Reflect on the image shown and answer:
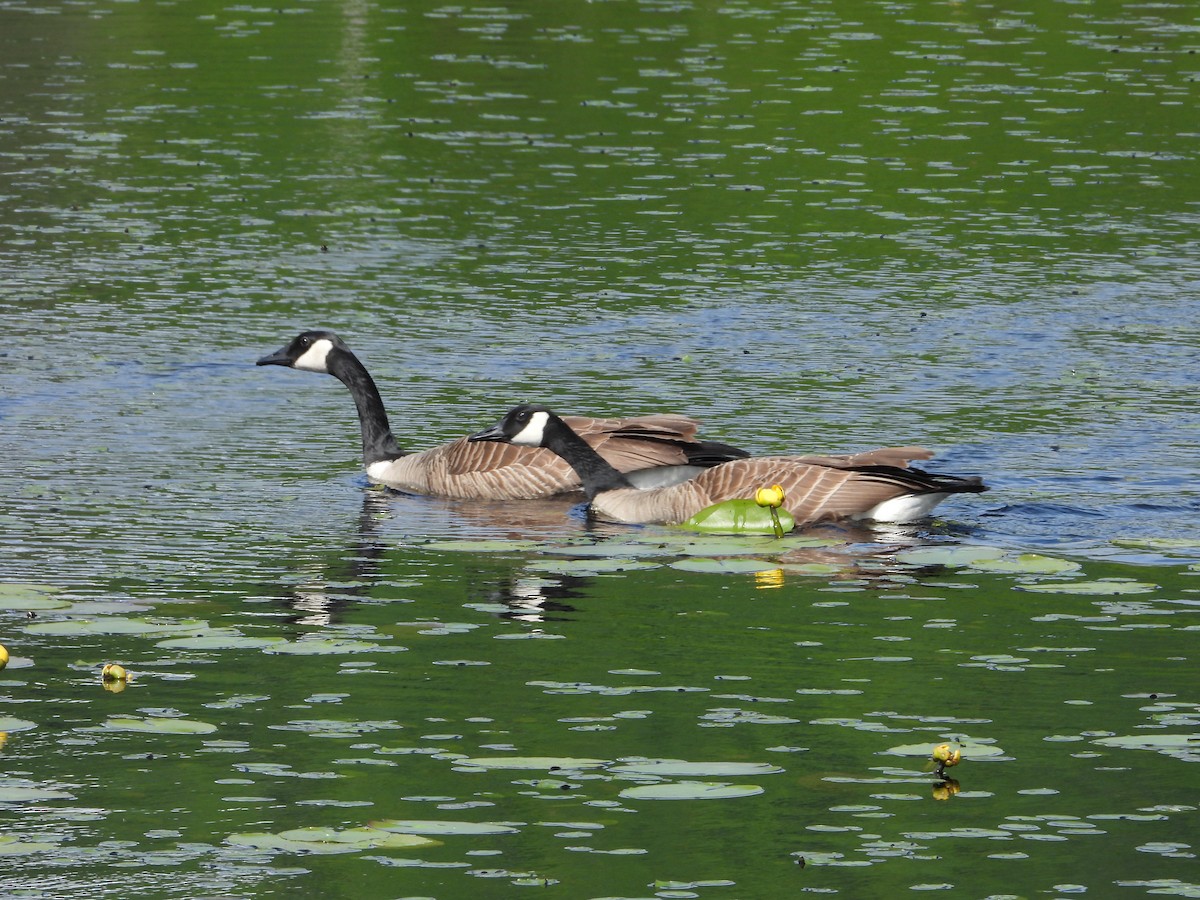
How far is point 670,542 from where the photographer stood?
50.9ft

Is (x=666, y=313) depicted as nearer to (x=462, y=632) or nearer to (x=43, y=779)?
(x=462, y=632)

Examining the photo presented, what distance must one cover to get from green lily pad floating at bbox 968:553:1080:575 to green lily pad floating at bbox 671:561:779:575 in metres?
1.33

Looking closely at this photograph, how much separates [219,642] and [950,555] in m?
4.94

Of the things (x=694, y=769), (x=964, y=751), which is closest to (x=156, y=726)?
(x=694, y=769)

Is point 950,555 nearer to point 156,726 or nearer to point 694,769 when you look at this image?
point 694,769

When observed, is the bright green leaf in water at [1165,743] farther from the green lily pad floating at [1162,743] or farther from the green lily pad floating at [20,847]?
the green lily pad floating at [20,847]

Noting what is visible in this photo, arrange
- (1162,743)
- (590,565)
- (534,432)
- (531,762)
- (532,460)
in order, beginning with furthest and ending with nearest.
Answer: (532,460)
(534,432)
(590,565)
(1162,743)
(531,762)

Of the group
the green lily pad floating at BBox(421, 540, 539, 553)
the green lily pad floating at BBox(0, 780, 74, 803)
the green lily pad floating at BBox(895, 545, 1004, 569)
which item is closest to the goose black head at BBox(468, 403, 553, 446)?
the green lily pad floating at BBox(421, 540, 539, 553)

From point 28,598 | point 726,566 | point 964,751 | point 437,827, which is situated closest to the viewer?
point 437,827

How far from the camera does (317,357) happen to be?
63.5ft

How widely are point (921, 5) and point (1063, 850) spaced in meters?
50.4

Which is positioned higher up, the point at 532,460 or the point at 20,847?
the point at 20,847

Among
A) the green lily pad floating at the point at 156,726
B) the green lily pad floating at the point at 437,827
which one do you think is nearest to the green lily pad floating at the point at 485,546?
the green lily pad floating at the point at 156,726

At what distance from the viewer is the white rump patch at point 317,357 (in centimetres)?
1930
